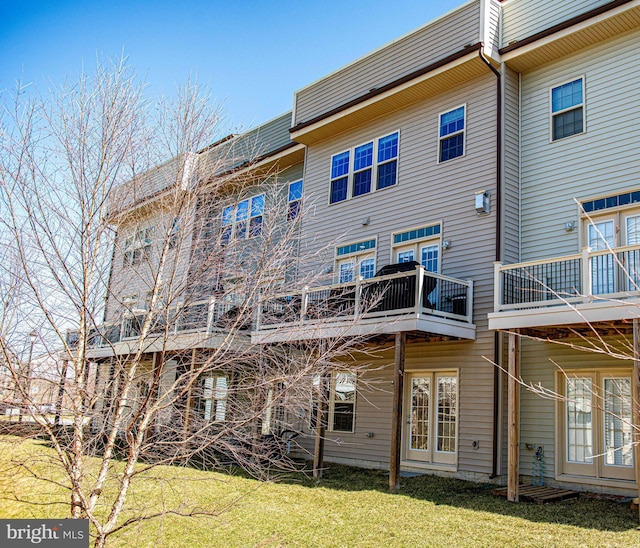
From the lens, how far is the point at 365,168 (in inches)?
588

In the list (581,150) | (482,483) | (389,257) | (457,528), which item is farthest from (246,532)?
(581,150)

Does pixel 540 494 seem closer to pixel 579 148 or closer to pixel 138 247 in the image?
pixel 579 148

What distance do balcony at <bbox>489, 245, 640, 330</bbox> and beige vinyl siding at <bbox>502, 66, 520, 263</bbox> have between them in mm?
1194

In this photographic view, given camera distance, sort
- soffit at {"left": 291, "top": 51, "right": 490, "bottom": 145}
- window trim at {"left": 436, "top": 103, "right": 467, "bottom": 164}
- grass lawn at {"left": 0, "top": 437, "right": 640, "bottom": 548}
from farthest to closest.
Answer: window trim at {"left": 436, "top": 103, "right": 467, "bottom": 164} → soffit at {"left": 291, "top": 51, "right": 490, "bottom": 145} → grass lawn at {"left": 0, "top": 437, "right": 640, "bottom": 548}

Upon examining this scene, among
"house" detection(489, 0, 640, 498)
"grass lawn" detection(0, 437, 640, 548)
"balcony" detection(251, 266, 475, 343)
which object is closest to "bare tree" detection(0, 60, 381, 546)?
"grass lawn" detection(0, 437, 640, 548)

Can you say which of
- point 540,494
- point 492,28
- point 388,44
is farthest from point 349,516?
point 388,44

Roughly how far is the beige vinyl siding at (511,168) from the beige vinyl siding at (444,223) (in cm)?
25

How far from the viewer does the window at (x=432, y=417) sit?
12.0 meters

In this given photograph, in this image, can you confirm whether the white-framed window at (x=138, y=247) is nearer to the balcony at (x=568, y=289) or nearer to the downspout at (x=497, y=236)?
the balcony at (x=568, y=289)

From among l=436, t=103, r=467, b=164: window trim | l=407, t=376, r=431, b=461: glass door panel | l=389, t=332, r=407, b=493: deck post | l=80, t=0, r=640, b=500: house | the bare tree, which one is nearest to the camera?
the bare tree

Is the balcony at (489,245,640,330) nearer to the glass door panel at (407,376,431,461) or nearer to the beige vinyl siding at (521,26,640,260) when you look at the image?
the beige vinyl siding at (521,26,640,260)

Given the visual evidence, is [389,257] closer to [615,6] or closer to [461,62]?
[461,62]

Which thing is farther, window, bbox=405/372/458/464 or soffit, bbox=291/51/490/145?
soffit, bbox=291/51/490/145

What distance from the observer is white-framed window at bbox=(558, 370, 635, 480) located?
32.6 feet
